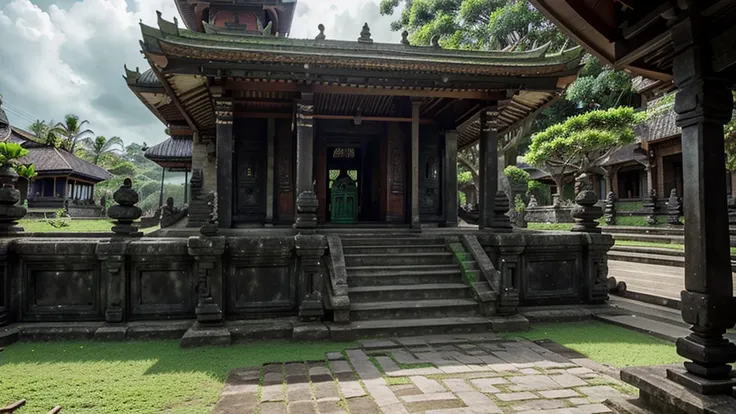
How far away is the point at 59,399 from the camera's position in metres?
3.92

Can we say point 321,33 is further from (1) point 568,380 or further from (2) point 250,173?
(1) point 568,380

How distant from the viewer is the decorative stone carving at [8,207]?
6.22 m

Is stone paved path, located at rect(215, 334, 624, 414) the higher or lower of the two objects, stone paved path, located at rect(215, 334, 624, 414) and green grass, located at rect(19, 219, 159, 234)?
the lower

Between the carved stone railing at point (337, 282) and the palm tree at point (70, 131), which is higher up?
the palm tree at point (70, 131)

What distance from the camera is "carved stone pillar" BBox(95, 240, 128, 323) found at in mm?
5953

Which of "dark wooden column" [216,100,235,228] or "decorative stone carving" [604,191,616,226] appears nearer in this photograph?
"dark wooden column" [216,100,235,228]

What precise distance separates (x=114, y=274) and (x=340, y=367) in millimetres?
3716

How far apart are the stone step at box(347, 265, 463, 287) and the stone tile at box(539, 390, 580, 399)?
318 centimetres

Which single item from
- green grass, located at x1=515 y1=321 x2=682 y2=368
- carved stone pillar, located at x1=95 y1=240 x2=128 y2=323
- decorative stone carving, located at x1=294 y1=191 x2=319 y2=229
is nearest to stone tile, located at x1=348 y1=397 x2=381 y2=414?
green grass, located at x1=515 y1=321 x2=682 y2=368

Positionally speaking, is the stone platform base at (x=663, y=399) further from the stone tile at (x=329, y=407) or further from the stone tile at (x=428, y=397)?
the stone tile at (x=329, y=407)

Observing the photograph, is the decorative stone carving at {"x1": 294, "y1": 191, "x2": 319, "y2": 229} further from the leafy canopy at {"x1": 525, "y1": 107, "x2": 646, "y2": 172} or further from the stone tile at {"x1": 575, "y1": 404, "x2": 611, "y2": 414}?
the leafy canopy at {"x1": 525, "y1": 107, "x2": 646, "y2": 172}

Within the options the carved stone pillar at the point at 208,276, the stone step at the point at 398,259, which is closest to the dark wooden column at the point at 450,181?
the stone step at the point at 398,259

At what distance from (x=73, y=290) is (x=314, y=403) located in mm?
4476

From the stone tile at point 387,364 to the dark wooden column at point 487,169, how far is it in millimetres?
4777
